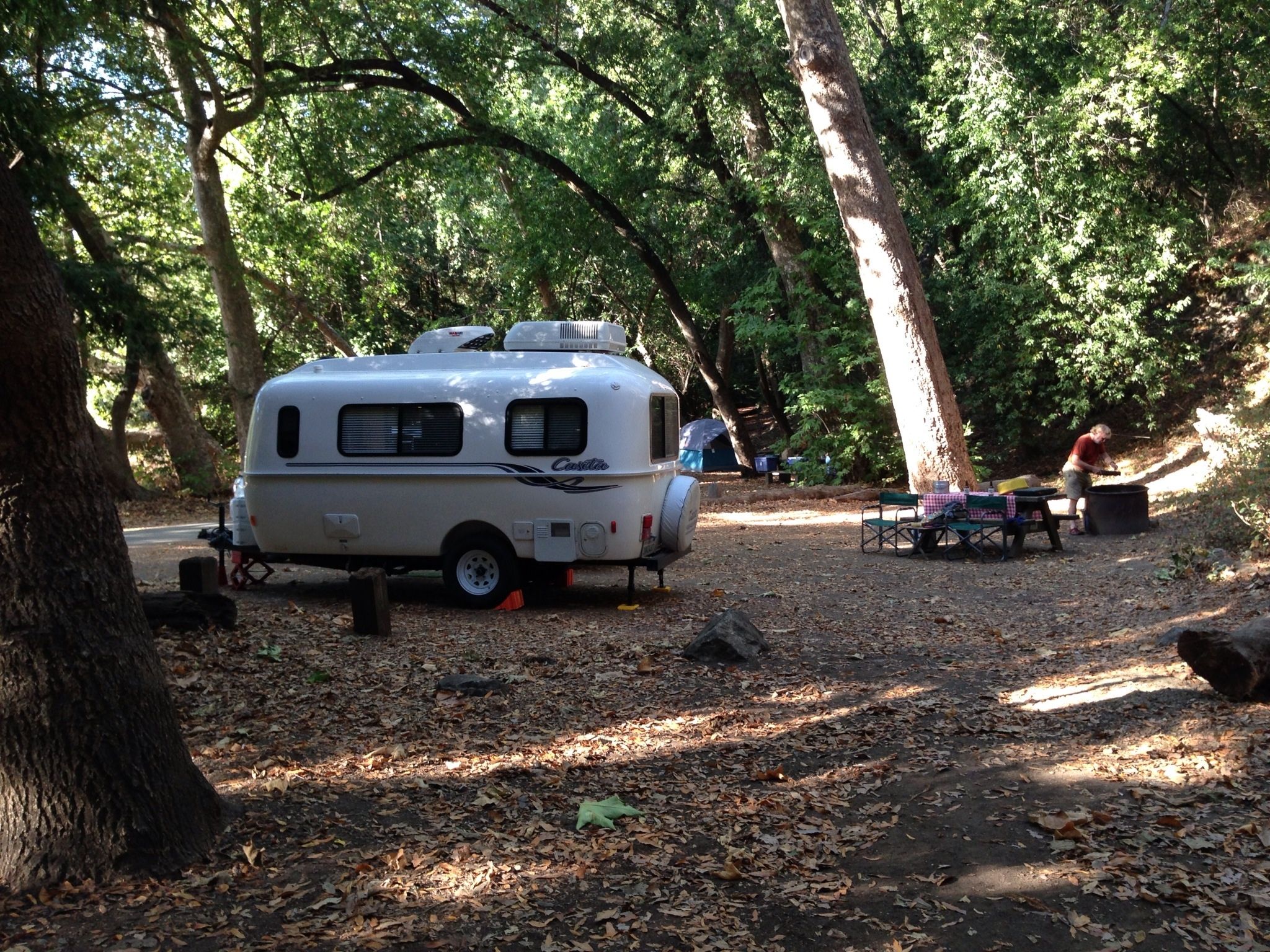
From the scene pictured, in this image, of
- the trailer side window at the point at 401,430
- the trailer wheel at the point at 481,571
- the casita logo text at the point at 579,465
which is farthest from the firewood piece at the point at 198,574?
the casita logo text at the point at 579,465

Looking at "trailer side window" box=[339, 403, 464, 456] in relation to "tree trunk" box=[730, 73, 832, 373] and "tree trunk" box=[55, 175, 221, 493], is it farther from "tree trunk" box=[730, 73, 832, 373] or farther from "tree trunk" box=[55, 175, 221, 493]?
"tree trunk" box=[730, 73, 832, 373]

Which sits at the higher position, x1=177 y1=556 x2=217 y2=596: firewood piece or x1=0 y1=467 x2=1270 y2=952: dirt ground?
x1=177 y1=556 x2=217 y2=596: firewood piece

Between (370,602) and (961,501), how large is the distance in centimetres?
797

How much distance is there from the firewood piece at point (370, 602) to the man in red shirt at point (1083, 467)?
10.1 meters

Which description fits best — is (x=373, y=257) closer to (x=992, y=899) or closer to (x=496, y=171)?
(x=496, y=171)

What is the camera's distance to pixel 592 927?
4176mm

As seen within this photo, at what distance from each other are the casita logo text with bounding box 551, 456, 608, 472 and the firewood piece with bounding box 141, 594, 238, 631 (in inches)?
124

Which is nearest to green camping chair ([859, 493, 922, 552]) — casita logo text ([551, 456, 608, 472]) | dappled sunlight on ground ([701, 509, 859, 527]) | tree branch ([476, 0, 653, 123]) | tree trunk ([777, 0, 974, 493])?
tree trunk ([777, 0, 974, 493])

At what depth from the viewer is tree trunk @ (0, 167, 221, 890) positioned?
4.29 meters

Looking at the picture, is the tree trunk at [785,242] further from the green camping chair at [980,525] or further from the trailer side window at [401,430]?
the trailer side window at [401,430]

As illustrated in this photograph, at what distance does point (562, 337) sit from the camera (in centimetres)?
1141

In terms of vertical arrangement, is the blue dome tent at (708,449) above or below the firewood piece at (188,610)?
above

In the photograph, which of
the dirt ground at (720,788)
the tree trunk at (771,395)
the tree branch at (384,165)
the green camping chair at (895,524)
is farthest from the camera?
the tree trunk at (771,395)

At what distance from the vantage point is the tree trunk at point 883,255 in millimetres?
15930
